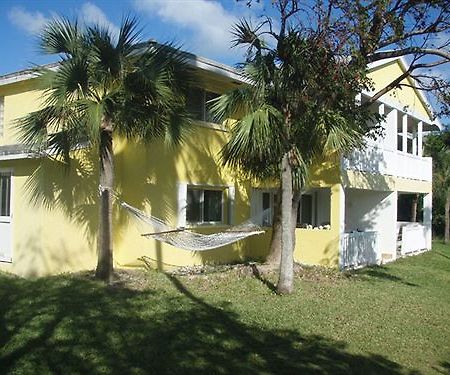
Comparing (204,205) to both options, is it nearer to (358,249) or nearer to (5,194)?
(358,249)

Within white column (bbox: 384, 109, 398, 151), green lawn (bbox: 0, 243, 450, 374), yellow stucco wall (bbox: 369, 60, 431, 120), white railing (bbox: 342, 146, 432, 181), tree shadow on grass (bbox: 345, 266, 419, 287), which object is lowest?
tree shadow on grass (bbox: 345, 266, 419, 287)

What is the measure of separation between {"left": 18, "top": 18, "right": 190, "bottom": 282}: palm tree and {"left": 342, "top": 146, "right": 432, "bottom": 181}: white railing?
5966 mm

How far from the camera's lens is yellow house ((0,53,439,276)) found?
1278cm

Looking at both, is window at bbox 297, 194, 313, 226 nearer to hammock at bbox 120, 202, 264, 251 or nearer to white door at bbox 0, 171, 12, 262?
hammock at bbox 120, 202, 264, 251

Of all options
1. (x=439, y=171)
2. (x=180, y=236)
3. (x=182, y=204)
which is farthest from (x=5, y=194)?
(x=439, y=171)

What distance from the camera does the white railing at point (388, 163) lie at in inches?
596

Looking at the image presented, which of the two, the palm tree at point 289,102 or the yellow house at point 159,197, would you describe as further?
the yellow house at point 159,197

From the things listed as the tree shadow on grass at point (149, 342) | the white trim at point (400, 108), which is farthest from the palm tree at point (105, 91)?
the white trim at point (400, 108)

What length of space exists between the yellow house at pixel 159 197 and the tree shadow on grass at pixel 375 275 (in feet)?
1.28

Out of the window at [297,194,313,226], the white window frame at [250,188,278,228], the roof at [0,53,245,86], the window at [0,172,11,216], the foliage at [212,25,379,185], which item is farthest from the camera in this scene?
the window at [297,194,313,226]

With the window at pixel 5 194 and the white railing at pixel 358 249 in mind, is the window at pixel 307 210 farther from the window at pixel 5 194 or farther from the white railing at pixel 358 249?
the window at pixel 5 194

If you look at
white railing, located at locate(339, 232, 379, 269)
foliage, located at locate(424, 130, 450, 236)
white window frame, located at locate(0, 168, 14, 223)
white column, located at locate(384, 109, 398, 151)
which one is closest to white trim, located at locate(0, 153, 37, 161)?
white window frame, located at locate(0, 168, 14, 223)

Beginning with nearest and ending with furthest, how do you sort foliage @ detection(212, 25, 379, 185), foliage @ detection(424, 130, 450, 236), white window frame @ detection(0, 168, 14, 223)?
foliage @ detection(212, 25, 379, 185) < white window frame @ detection(0, 168, 14, 223) < foliage @ detection(424, 130, 450, 236)

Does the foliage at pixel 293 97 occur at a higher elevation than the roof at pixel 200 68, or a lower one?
lower
